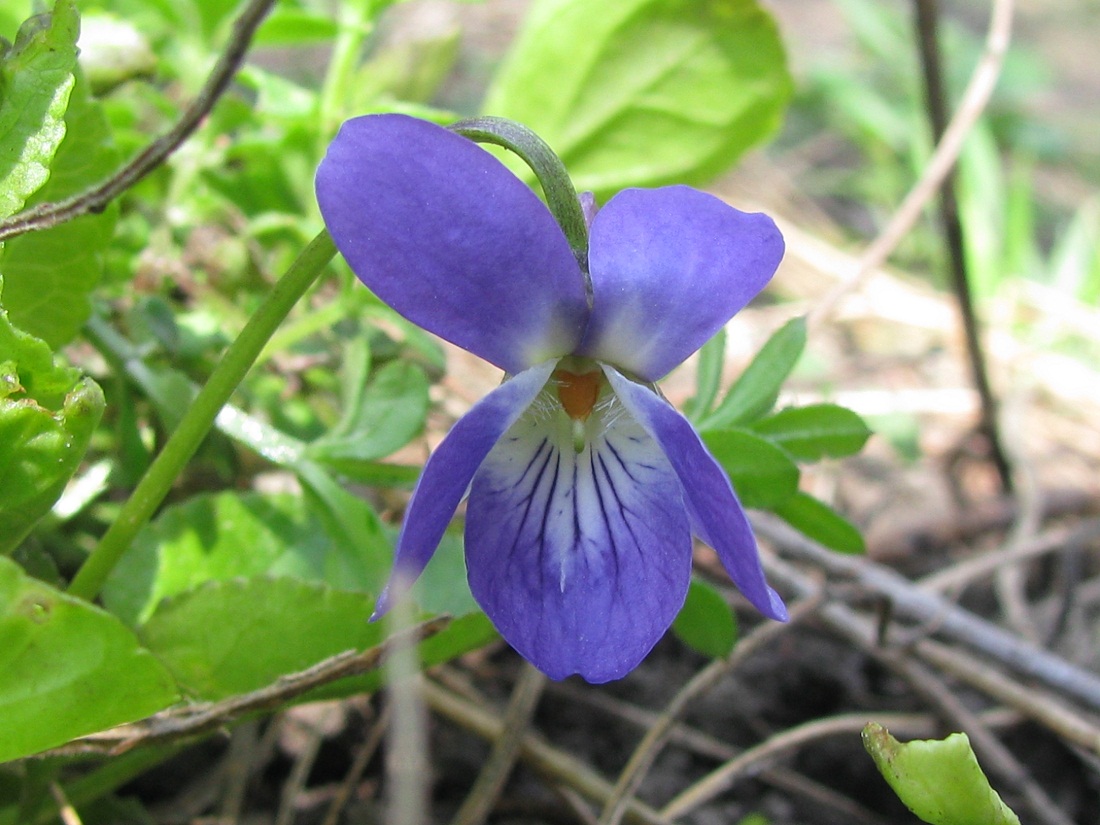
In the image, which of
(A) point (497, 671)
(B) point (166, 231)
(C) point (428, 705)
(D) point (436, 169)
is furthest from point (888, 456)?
(D) point (436, 169)

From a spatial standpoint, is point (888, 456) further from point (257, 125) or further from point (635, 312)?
point (635, 312)

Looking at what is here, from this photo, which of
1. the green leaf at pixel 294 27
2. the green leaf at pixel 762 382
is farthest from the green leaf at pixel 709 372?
the green leaf at pixel 294 27

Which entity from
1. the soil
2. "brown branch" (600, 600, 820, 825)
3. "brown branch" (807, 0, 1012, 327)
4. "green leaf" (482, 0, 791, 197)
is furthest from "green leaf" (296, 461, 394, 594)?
"brown branch" (807, 0, 1012, 327)

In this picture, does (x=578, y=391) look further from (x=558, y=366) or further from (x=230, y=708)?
(x=230, y=708)

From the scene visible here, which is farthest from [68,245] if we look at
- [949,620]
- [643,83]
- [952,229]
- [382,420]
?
[952,229]

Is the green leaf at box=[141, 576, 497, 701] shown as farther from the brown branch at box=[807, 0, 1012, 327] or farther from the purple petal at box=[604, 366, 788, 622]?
the brown branch at box=[807, 0, 1012, 327]

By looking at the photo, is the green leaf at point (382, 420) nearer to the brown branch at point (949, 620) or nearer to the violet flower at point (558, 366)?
the violet flower at point (558, 366)

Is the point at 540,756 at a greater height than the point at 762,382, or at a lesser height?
lesser

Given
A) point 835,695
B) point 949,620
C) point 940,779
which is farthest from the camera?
point 835,695
